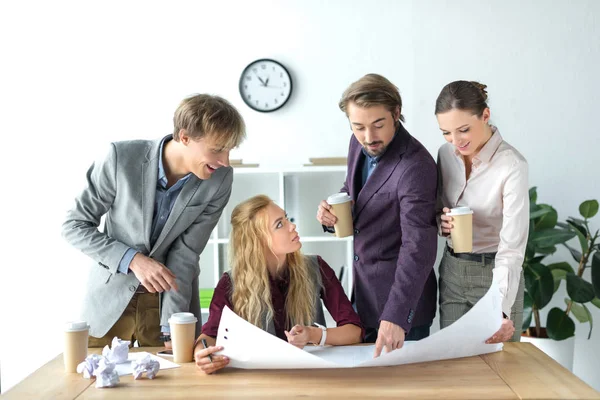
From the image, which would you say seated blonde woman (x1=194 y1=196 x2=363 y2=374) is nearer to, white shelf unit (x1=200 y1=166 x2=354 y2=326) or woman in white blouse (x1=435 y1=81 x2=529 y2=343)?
woman in white blouse (x1=435 y1=81 x2=529 y2=343)

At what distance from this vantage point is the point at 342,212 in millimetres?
2084

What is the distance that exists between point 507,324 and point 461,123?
0.61 metres

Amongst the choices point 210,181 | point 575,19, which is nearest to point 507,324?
point 210,181

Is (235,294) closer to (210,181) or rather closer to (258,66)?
(210,181)

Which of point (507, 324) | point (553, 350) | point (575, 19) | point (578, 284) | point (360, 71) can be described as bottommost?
point (553, 350)

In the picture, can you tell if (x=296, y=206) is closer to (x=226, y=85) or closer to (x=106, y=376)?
(x=226, y=85)

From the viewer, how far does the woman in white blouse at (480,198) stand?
6.29ft

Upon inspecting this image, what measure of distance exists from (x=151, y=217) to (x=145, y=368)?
54 centimetres

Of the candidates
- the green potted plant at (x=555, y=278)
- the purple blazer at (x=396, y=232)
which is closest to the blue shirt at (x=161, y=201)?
the purple blazer at (x=396, y=232)

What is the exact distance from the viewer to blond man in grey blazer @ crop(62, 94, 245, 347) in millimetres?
1920

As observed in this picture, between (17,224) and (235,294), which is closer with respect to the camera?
(235,294)

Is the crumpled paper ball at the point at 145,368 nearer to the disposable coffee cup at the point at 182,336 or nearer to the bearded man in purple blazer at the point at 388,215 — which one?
the disposable coffee cup at the point at 182,336

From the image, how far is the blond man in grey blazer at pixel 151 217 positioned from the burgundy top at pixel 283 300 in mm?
103

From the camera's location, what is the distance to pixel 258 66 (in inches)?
151
